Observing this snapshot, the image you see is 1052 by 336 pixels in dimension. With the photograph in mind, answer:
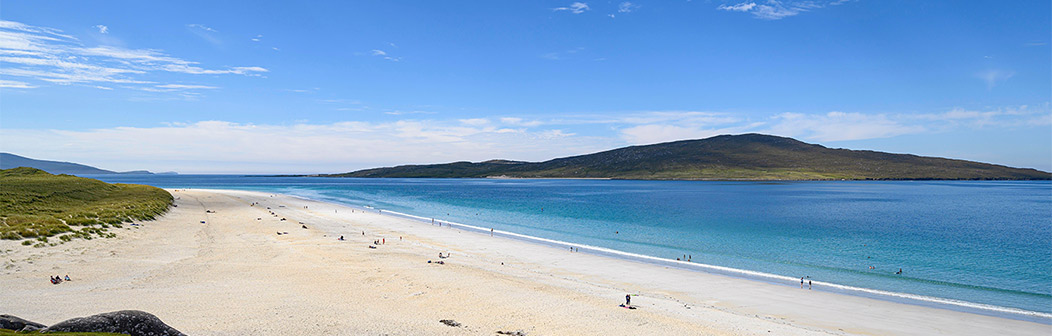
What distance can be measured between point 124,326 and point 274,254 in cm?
2175

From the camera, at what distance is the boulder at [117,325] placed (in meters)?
8.96

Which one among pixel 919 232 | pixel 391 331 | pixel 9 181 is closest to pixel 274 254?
pixel 391 331

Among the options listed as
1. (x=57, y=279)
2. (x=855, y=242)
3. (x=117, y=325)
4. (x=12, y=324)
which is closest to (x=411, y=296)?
(x=117, y=325)

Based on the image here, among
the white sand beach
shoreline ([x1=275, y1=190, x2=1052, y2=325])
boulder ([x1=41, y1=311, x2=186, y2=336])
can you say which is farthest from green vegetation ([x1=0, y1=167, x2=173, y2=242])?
shoreline ([x1=275, y1=190, x2=1052, y2=325])

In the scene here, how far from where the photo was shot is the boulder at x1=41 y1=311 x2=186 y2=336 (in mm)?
8961

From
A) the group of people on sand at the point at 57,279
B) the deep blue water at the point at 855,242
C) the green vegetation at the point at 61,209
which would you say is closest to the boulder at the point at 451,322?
the group of people on sand at the point at 57,279

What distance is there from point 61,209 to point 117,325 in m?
49.0

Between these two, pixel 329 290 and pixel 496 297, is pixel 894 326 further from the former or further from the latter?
pixel 329 290

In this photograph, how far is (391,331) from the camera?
15305 millimetres

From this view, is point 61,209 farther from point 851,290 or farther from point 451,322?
point 851,290

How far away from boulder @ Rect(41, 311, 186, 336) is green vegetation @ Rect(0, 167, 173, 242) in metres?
23.7

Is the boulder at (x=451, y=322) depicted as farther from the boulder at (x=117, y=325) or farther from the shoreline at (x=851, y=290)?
the shoreline at (x=851, y=290)

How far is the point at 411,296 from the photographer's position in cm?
2017

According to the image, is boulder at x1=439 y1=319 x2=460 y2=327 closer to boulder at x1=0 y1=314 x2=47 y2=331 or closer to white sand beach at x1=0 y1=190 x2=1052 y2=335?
white sand beach at x1=0 y1=190 x2=1052 y2=335
